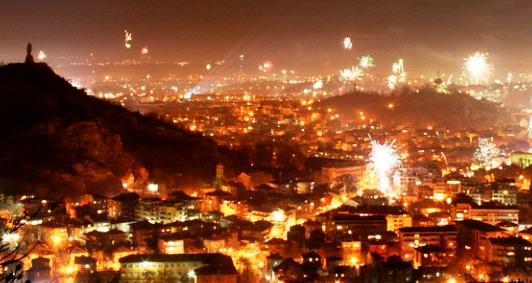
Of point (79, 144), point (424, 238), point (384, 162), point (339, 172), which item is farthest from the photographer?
point (384, 162)

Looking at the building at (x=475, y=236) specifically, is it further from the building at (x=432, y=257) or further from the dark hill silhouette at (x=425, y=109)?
the dark hill silhouette at (x=425, y=109)

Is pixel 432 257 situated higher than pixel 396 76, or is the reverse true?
pixel 396 76

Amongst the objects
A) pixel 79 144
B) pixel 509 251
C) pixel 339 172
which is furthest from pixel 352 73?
pixel 509 251

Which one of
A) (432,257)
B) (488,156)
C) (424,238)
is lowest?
(432,257)

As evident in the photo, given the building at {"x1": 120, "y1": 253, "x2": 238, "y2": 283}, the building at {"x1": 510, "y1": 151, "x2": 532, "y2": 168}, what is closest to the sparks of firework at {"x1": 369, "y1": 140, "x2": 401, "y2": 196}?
the building at {"x1": 510, "y1": 151, "x2": 532, "y2": 168}

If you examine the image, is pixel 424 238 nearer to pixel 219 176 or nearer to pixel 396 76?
pixel 219 176

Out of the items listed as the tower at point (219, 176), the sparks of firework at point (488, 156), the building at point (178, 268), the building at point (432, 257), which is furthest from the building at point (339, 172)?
the building at point (178, 268)

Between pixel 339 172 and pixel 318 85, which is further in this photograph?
pixel 318 85

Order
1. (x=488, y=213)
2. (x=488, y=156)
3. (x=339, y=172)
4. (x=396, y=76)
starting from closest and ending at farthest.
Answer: (x=488, y=213)
(x=339, y=172)
(x=488, y=156)
(x=396, y=76)
